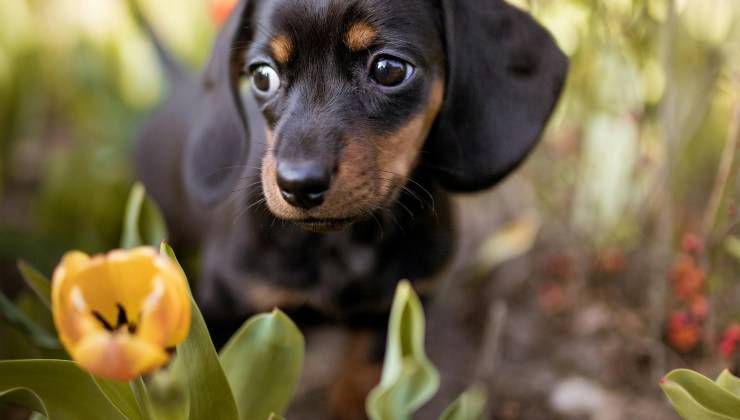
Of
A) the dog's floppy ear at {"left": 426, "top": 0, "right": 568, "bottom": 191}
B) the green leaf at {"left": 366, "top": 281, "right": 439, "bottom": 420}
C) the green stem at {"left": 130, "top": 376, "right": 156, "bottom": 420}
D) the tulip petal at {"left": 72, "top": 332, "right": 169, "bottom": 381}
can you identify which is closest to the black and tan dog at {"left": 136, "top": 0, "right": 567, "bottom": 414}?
the dog's floppy ear at {"left": 426, "top": 0, "right": 568, "bottom": 191}

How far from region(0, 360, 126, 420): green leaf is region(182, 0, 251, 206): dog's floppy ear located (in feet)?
2.33

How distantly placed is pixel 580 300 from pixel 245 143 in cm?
133

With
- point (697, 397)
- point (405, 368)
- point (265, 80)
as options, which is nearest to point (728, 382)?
point (697, 397)

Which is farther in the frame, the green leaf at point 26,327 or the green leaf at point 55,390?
the green leaf at point 26,327

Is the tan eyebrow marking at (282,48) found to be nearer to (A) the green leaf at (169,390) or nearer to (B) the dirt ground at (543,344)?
(A) the green leaf at (169,390)

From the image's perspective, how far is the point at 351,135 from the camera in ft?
4.71

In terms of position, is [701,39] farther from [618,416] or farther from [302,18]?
[302,18]

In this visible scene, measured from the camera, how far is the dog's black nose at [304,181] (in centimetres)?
132

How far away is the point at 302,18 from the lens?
1481 mm

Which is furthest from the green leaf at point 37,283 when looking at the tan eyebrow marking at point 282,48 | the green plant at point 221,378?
the tan eyebrow marking at point 282,48

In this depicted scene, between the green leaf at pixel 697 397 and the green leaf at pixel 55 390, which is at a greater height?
the green leaf at pixel 697 397

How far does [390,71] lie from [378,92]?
5cm

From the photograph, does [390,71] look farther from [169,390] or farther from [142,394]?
[169,390]

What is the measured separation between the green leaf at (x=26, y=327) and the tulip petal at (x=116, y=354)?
749 millimetres
